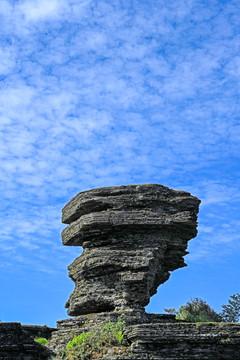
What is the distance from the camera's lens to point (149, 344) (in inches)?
792

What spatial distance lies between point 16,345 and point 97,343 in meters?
3.71

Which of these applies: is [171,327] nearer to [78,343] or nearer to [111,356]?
[111,356]

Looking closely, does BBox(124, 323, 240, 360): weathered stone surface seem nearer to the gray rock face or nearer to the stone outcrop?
the stone outcrop

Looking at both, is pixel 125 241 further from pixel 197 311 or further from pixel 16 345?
pixel 197 311

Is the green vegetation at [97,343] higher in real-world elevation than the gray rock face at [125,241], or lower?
lower

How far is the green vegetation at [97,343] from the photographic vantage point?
20.8m

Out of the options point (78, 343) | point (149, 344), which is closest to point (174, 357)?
point (149, 344)

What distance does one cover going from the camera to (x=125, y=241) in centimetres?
2564

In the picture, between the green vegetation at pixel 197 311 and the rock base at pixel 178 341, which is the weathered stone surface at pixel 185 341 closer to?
the rock base at pixel 178 341

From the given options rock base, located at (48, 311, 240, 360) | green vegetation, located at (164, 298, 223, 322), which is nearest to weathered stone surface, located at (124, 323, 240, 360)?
rock base, located at (48, 311, 240, 360)

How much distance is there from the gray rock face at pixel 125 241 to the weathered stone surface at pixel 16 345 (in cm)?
499

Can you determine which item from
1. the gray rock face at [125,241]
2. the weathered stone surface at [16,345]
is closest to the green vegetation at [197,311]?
the gray rock face at [125,241]

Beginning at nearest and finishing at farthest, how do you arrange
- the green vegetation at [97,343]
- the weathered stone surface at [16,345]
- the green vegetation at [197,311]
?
the weathered stone surface at [16,345], the green vegetation at [97,343], the green vegetation at [197,311]

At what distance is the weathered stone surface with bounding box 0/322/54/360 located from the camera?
19.5 metres
